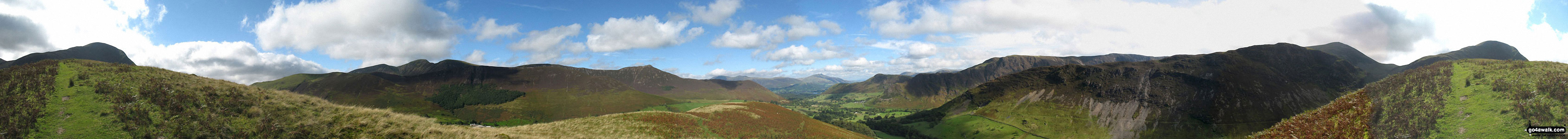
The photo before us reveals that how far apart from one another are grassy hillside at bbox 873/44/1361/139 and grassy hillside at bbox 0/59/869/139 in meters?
151

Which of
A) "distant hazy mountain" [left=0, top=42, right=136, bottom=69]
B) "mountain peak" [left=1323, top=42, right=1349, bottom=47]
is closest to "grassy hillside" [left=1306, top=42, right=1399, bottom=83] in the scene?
"mountain peak" [left=1323, top=42, right=1349, bottom=47]

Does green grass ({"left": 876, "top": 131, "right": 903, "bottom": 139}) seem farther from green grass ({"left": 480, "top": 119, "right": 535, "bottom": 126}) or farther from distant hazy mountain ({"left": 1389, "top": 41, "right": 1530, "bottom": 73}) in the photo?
distant hazy mountain ({"left": 1389, "top": 41, "right": 1530, "bottom": 73})

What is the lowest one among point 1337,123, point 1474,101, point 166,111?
point 1337,123

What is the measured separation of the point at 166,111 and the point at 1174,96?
18806 cm

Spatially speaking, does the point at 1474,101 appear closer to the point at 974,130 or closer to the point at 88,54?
the point at 974,130

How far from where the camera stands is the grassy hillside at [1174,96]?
127 metres

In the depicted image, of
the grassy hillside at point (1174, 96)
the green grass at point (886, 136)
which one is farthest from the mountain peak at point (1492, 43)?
the green grass at point (886, 136)

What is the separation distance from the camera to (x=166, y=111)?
18.5m

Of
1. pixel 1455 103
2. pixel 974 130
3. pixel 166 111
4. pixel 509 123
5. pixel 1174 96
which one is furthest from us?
pixel 509 123

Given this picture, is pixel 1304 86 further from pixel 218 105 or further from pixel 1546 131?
pixel 218 105

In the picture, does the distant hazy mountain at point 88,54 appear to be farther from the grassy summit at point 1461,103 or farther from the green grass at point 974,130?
the grassy summit at point 1461,103

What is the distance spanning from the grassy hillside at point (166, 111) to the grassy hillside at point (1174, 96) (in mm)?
150545

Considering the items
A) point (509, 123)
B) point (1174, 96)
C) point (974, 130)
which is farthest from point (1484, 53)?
point (509, 123)

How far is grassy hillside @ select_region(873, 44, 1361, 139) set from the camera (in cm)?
12744
